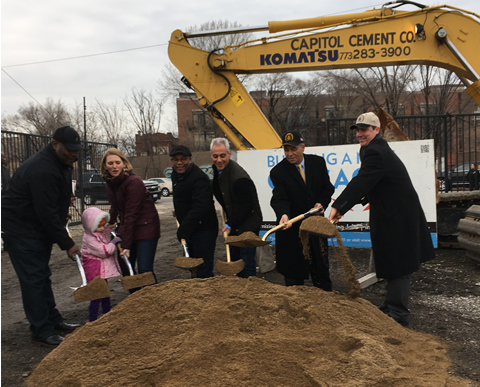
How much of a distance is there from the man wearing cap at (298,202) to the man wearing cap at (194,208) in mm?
728

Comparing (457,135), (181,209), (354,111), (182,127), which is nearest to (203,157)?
(182,127)

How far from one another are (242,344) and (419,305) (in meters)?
2.63

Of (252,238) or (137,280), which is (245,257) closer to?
(252,238)

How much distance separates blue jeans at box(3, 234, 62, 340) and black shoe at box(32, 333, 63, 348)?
4cm

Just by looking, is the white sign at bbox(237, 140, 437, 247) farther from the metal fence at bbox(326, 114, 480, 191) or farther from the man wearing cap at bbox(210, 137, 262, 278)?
the metal fence at bbox(326, 114, 480, 191)

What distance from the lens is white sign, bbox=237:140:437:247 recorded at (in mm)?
5859

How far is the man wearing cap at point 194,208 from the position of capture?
434cm

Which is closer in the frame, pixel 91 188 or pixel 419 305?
pixel 419 305

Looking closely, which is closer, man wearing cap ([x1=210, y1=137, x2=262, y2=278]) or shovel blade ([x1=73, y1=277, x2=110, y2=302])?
shovel blade ([x1=73, y1=277, x2=110, y2=302])

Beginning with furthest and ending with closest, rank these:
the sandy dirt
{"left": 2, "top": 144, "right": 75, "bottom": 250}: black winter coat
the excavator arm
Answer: the excavator arm < {"left": 2, "top": 144, "right": 75, "bottom": 250}: black winter coat < the sandy dirt

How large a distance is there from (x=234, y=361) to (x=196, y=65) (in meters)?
5.71

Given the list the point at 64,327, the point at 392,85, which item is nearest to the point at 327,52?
the point at 64,327

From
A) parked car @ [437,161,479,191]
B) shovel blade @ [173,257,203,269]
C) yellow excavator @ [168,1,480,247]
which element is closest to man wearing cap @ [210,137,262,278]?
shovel blade @ [173,257,203,269]

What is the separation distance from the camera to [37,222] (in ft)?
13.0
